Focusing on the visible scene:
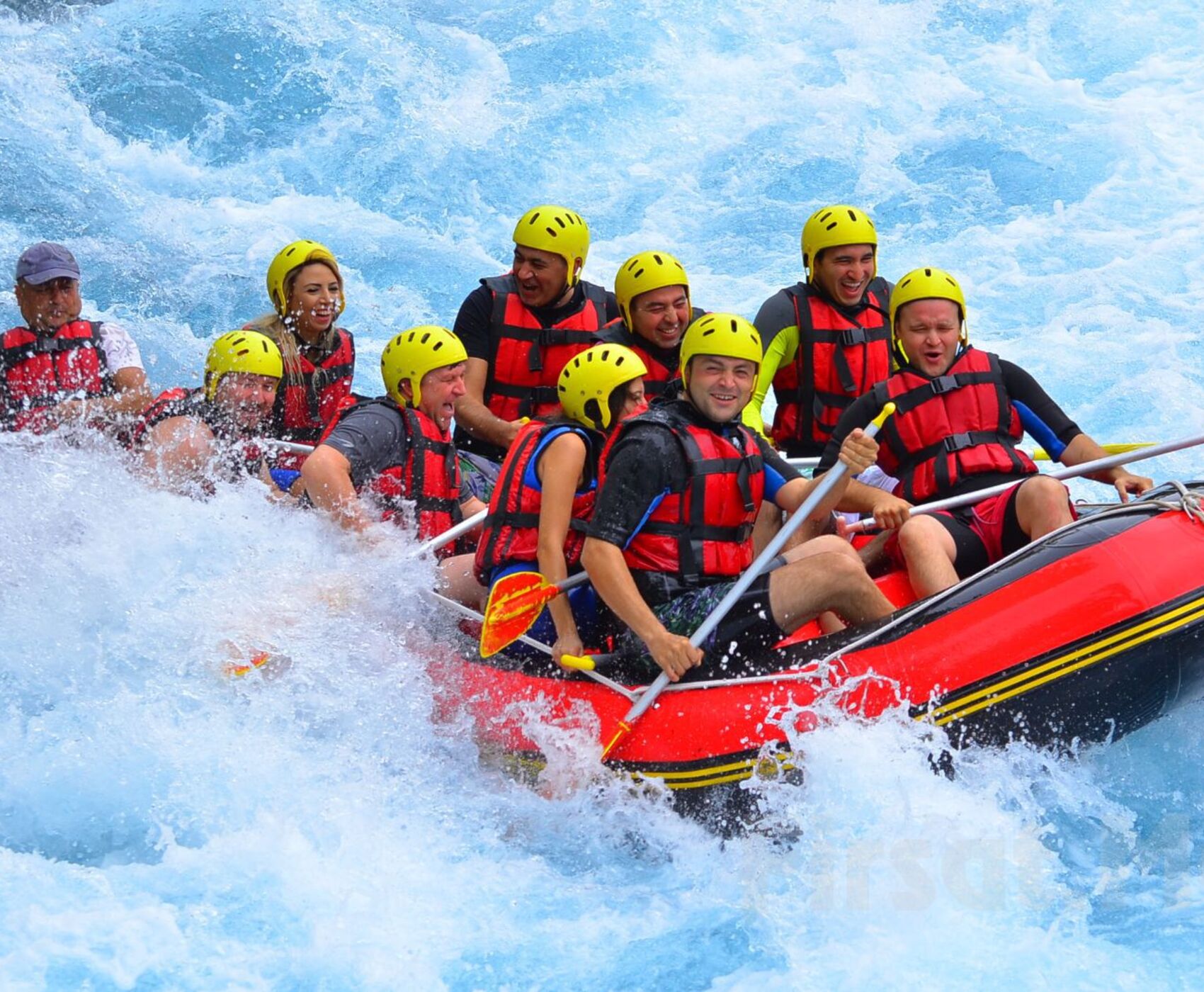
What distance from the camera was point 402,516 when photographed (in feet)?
15.6

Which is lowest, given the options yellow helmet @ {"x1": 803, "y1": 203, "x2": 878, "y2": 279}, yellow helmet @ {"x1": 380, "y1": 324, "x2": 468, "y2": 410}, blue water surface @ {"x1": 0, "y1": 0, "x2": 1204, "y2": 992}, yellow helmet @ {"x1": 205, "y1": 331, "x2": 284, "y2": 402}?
blue water surface @ {"x1": 0, "y1": 0, "x2": 1204, "y2": 992}

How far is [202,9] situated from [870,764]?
9.40 m

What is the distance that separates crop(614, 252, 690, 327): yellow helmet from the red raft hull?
57.1 inches

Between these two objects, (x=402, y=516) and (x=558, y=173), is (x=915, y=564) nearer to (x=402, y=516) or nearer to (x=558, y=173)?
(x=402, y=516)

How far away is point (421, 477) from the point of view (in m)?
4.75

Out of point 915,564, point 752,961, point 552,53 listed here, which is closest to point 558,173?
point 552,53

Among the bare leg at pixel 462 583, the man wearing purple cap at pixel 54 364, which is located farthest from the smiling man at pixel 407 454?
the man wearing purple cap at pixel 54 364

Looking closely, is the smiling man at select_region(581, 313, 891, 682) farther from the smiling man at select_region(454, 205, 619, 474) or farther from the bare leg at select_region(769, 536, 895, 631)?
the smiling man at select_region(454, 205, 619, 474)

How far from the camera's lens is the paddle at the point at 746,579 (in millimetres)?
3857

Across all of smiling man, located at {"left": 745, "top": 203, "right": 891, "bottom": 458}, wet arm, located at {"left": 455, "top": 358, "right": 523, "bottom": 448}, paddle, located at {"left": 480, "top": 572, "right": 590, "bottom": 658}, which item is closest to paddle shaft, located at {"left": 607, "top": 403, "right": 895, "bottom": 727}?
paddle, located at {"left": 480, "top": 572, "right": 590, "bottom": 658}

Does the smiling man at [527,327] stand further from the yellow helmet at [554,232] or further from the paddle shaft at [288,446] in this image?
the paddle shaft at [288,446]

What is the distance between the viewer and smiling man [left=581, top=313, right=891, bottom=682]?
386 cm

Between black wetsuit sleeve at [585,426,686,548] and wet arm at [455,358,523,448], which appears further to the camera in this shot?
wet arm at [455,358,523,448]

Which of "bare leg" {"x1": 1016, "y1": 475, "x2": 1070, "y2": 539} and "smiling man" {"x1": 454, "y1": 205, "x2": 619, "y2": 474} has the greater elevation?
"smiling man" {"x1": 454, "y1": 205, "x2": 619, "y2": 474}
